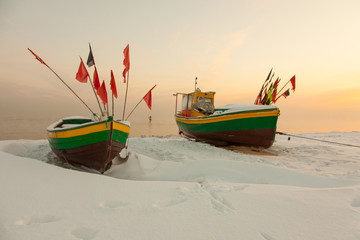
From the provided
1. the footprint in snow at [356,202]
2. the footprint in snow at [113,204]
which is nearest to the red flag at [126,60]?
the footprint in snow at [113,204]

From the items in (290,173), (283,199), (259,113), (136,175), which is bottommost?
(136,175)

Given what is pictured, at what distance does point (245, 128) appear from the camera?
7793 mm

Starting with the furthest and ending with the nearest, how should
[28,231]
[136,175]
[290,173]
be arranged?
[136,175]
[290,173]
[28,231]

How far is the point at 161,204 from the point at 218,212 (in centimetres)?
68

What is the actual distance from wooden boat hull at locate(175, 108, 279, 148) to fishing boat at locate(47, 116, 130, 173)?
484cm

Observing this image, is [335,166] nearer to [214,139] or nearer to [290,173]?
[290,173]

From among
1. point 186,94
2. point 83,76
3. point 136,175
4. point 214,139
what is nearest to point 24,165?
point 136,175

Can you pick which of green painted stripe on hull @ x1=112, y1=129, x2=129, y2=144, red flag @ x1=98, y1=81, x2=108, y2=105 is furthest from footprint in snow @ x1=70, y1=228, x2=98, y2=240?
red flag @ x1=98, y1=81, x2=108, y2=105

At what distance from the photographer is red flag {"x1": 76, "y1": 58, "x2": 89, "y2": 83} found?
5.45 meters

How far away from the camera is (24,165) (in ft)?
10.4

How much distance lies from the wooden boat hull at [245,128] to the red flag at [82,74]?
5571 mm

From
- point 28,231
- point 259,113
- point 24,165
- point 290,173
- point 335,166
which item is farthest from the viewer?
point 259,113

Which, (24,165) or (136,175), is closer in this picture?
(24,165)

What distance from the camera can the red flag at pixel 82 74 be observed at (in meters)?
5.45
